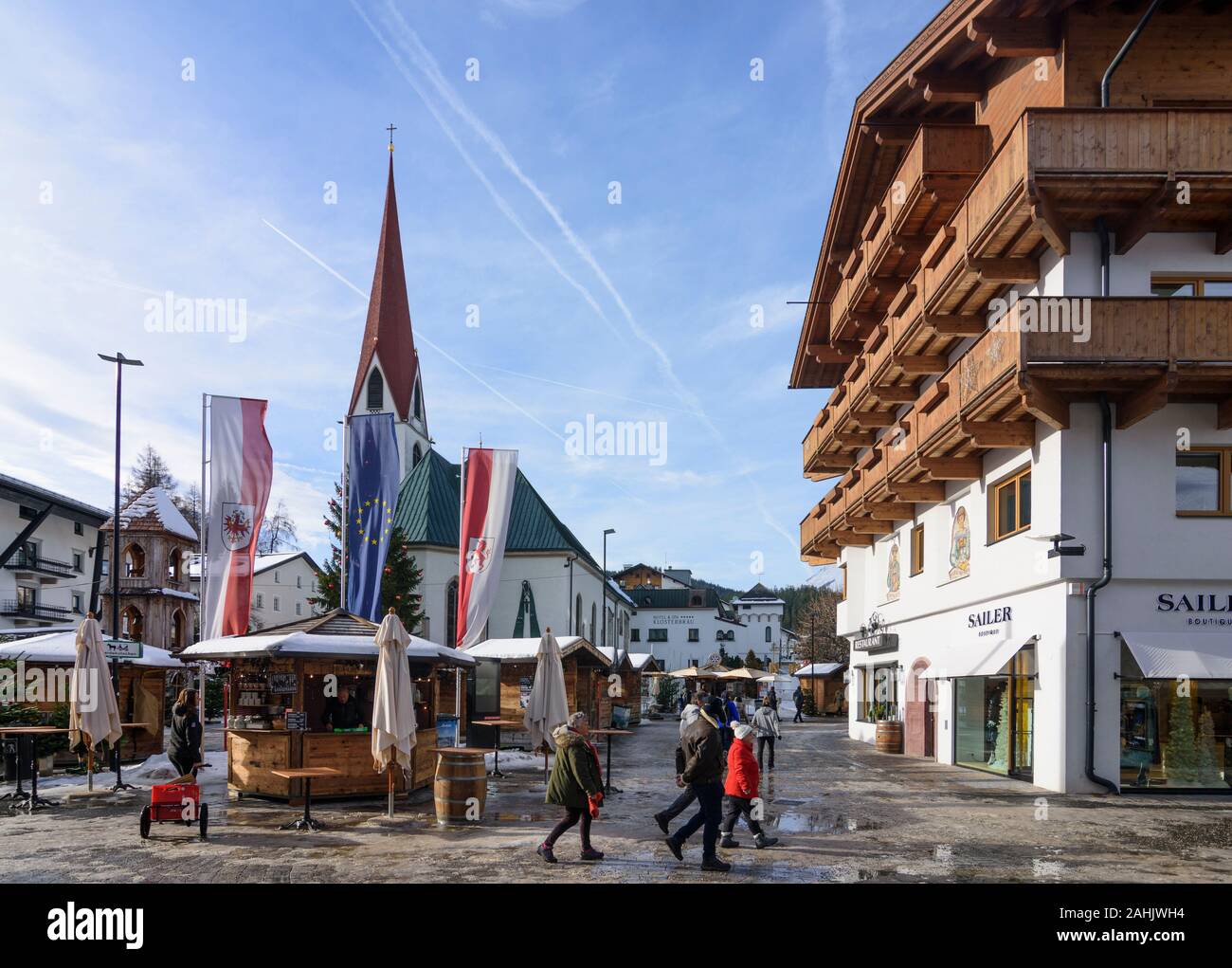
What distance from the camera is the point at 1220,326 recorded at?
17.1 meters

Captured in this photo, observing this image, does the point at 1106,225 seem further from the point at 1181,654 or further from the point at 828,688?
the point at 828,688

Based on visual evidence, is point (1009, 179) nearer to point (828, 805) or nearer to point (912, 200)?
point (912, 200)

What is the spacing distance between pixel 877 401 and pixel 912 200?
8191 millimetres

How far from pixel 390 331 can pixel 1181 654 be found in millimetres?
54869

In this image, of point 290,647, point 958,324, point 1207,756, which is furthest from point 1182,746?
point 290,647

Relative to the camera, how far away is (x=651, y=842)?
13.4 meters

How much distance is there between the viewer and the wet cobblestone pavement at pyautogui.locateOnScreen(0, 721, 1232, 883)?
1116 centimetres

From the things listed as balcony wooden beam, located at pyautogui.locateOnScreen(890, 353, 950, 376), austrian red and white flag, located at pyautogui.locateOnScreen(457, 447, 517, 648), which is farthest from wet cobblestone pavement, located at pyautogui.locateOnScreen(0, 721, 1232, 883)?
balcony wooden beam, located at pyautogui.locateOnScreen(890, 353, 950, 376)

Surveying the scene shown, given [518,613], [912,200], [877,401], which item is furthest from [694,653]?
[912,200]

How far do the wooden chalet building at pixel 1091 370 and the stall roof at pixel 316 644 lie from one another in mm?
10973

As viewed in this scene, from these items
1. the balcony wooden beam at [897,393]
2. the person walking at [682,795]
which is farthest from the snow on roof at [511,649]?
the person walking at [682,795]

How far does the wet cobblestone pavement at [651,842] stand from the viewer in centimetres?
1116

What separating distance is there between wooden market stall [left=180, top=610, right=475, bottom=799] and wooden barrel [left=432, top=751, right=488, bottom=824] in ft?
7.86

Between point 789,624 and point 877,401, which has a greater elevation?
point 877,401
